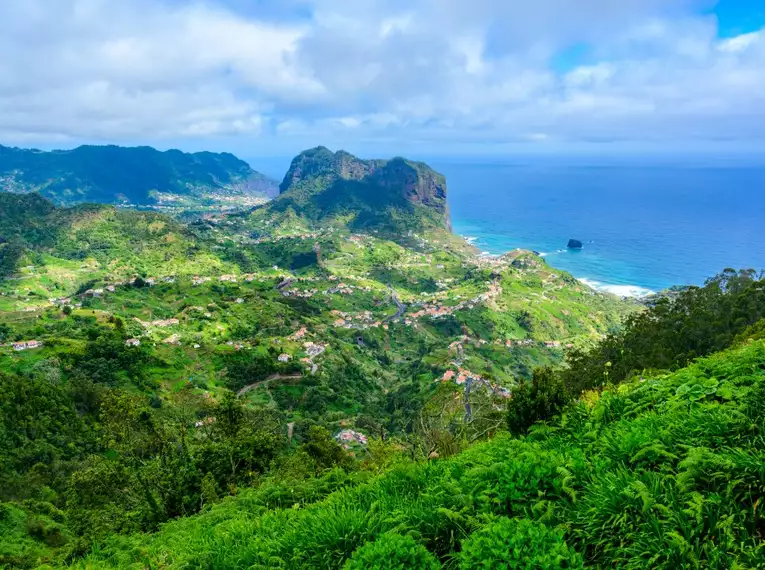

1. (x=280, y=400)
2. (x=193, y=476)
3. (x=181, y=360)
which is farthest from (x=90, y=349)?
(x=193, y=476)

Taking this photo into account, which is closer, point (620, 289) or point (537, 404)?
point (537, 404)

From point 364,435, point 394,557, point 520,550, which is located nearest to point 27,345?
point 364,435

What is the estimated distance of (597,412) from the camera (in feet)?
27.2

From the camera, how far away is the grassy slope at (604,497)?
4.65 metres

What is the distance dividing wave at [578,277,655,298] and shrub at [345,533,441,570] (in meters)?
144

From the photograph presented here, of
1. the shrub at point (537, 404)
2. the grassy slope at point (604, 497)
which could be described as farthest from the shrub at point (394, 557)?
the shrub at point (537, 404)

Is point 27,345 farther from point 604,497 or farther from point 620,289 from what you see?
point 620,289

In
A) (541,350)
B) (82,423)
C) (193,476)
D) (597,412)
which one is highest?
(597,412)

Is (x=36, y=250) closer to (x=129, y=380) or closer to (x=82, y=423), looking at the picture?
(x=129, y=380)

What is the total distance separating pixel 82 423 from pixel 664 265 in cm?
16800

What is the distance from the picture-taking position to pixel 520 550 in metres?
4.28

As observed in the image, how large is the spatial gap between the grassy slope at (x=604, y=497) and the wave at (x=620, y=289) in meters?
140

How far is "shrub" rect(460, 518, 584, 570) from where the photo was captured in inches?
164

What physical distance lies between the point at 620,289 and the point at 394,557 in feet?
513
